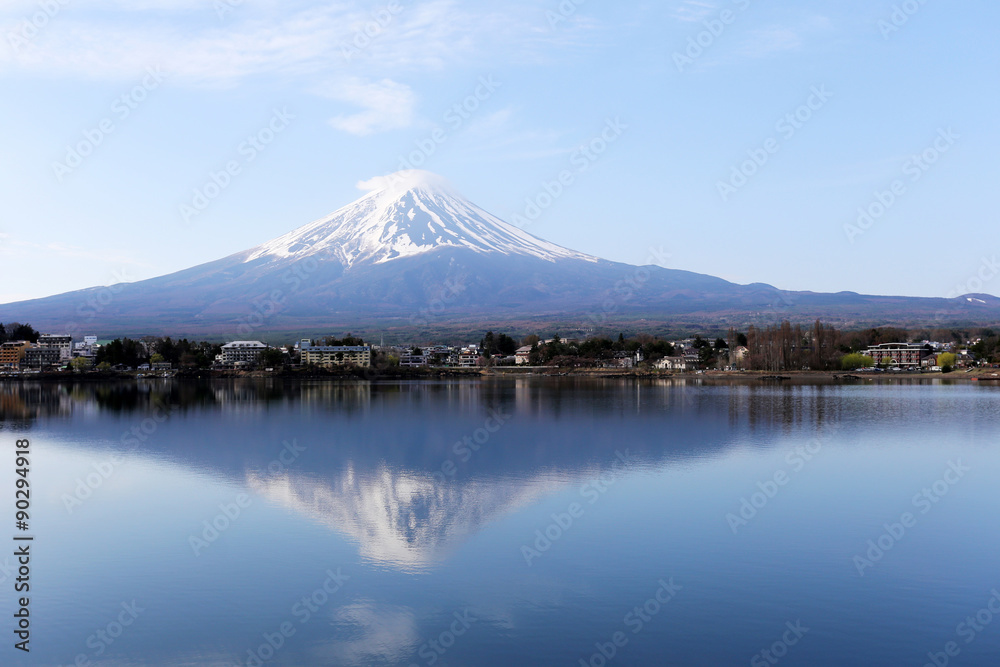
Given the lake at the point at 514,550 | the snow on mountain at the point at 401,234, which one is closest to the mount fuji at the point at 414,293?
the snow on mountain at the point at 401,234

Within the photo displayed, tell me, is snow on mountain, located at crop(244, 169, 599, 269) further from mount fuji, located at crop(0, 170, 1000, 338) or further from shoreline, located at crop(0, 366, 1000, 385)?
shoreline, located at crop(0, 366, 1000, 385)

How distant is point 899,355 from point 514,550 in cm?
5118

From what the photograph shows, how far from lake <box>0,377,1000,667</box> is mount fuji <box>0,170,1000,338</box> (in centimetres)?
6197

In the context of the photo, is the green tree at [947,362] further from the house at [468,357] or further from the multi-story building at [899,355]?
the house at [468,357]

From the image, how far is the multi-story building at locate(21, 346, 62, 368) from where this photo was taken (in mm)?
50522

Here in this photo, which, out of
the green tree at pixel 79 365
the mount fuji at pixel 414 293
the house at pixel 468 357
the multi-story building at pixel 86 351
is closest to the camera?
the green tree at pixel 79 365

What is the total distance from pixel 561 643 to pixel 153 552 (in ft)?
12.9

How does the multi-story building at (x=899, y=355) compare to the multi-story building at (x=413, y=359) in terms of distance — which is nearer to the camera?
the multi-story building at (x=899, y=355)

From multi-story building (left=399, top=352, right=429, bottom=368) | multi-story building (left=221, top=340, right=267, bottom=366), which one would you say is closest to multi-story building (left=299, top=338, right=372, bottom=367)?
A: multi-story building (left=399, top=352, right=429, bottom=368)

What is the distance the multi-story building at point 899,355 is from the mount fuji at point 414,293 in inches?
1171

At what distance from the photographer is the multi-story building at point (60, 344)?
54878 mm

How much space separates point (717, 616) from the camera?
511 centimetres

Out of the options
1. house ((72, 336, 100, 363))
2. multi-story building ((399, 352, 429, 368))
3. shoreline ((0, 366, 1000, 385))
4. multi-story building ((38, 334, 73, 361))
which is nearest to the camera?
shoreline ((0, 366, 1000, 385))

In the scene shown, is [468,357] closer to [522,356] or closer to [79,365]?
[522,356]
